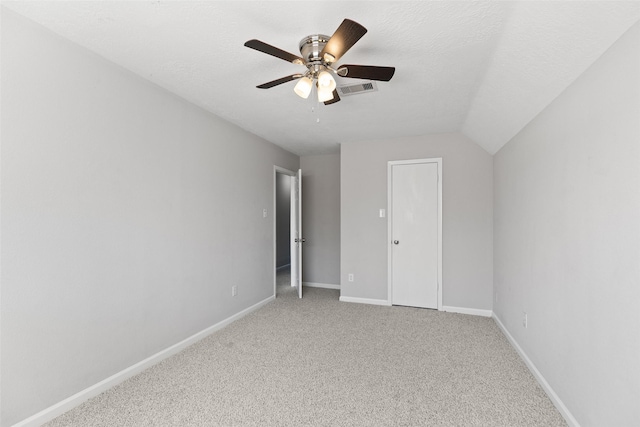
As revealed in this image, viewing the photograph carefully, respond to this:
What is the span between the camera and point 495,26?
1.70m

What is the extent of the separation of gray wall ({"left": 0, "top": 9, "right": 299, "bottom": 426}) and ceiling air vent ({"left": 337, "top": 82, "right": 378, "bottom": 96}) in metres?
1.50

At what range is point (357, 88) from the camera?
2607mm

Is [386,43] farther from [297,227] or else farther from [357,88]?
[297,227]

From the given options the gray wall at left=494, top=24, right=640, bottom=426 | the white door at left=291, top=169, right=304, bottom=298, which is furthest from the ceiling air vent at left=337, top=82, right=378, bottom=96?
the white door at left=291, top=169, right=304, bottom=298

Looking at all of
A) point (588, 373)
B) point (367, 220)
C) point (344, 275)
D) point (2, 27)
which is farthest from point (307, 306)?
point (2, 27)

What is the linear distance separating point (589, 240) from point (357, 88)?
196 cm

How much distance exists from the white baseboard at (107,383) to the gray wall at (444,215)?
2.15 metres

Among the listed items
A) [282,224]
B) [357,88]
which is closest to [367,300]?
[357,88]

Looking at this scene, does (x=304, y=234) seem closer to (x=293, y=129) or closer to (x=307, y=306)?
(x=307, y=306)

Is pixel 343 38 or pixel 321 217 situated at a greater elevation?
pixel 343 38

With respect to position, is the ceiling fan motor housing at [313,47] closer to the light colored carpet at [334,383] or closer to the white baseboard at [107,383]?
the light colored carpet at [334,383]

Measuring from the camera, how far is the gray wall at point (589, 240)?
1.32m

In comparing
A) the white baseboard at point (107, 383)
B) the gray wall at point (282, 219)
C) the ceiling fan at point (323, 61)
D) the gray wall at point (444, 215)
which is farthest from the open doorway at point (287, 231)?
the ceiling fan at point (323, 61)

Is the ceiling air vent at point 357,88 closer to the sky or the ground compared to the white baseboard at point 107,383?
closer to the sky
